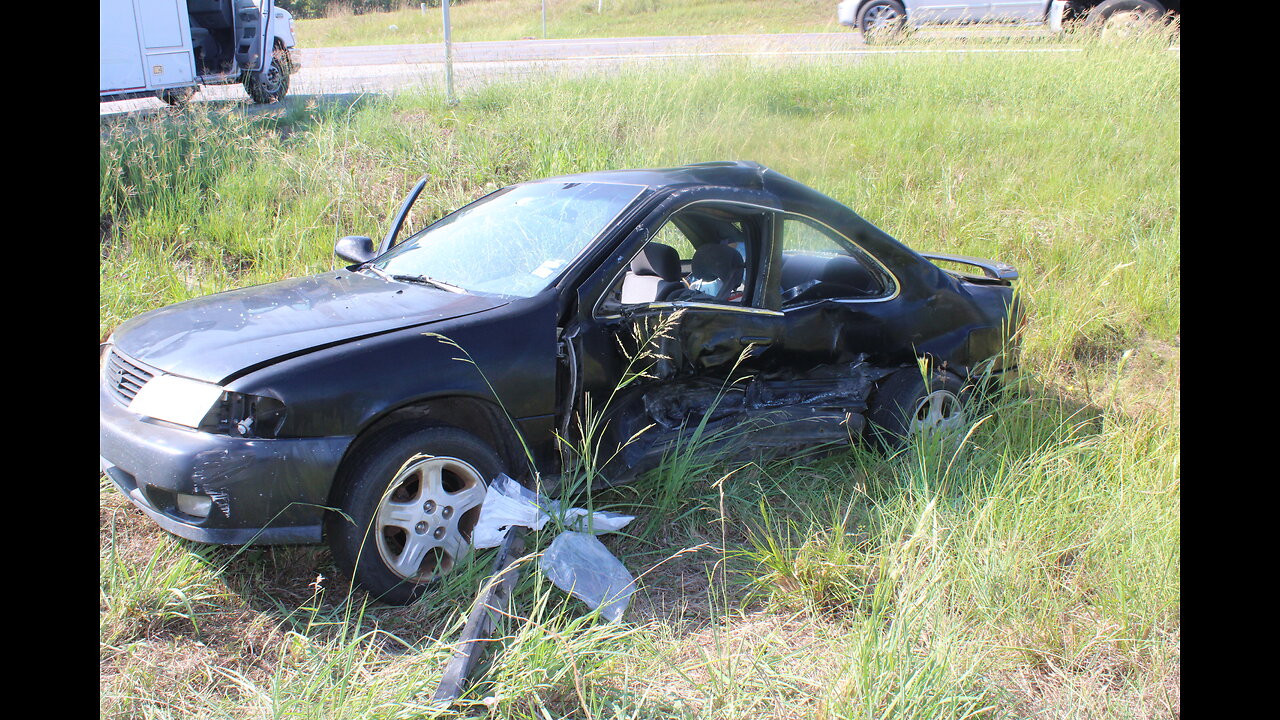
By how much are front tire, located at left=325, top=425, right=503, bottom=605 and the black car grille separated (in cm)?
76

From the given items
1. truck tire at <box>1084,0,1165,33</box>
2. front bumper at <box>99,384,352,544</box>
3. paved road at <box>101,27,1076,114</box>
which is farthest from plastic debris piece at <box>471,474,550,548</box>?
truck tire at <box>1084,0,1165,33</box>

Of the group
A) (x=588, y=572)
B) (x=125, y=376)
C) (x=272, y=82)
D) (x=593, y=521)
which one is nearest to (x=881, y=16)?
(x=272, y=82)

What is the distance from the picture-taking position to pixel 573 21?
89.4 feet

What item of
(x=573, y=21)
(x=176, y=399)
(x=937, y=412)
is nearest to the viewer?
A: (x=176, y=399)

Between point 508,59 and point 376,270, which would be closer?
point 376,270

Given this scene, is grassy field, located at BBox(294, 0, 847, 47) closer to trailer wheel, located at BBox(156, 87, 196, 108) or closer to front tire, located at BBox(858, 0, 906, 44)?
front tire, located at BBox(858, 0, 906, 44)

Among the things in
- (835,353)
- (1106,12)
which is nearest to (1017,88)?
(1106,12)

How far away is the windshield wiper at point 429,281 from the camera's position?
3.49 meters

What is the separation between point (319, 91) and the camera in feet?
35.1

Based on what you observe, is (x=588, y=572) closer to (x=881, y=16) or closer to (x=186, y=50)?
(x=186, y=50)

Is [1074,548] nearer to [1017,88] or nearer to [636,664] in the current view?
[636,664]

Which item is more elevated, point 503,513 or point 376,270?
point 376,270

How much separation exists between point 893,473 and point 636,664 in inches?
67.9

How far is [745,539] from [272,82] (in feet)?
30.7
